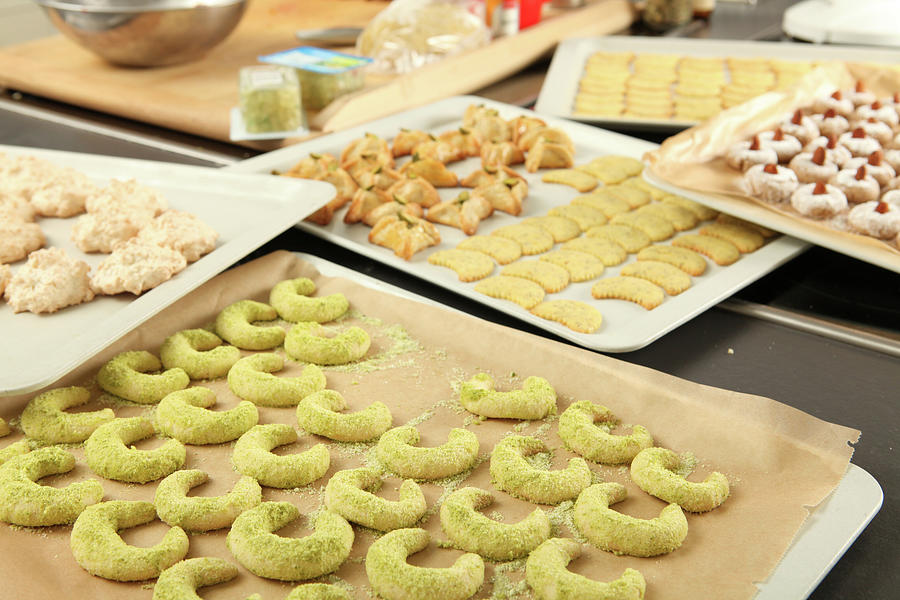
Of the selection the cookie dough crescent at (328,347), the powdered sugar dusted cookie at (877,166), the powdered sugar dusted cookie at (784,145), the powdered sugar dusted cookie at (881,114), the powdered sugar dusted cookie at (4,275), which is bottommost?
the cookie dough crescent at (328,347)

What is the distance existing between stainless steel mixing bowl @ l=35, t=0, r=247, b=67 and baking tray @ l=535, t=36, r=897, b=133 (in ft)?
3.63

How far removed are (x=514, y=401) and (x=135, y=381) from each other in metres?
0.63

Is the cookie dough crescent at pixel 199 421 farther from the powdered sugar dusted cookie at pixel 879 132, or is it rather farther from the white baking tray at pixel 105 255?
the powdered sugar dusted cookie at pixel 879 132

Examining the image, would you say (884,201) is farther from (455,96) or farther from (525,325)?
(455,96)

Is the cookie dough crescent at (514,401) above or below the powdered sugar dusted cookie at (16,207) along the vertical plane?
below

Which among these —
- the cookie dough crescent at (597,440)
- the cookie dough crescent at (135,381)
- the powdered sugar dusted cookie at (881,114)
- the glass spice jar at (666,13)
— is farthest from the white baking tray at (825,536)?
the glass spice jar at (666,13)

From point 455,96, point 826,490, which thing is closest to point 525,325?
point 826,490

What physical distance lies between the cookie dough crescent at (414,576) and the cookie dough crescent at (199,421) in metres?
0.36

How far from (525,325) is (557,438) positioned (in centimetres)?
36

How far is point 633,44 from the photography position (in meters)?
3.25

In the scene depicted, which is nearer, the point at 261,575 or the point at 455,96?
the point at 261,575

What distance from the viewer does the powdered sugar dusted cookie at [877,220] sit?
1688 millimetres

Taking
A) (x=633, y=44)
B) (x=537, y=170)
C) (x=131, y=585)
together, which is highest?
(x=633, y=44)

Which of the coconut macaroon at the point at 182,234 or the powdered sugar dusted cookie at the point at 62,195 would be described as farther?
the powdered sugar dusted cookie at the point at 62,195
